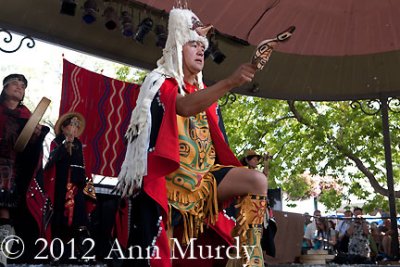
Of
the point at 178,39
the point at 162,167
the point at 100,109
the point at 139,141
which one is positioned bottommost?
the point at 162,167

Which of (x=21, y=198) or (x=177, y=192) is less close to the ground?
(x=21, y=198)

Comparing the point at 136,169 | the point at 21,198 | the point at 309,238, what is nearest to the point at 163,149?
the point at 136,169

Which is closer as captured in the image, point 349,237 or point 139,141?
point 139,141

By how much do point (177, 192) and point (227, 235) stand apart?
45cm

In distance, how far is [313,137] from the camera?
14.5 m

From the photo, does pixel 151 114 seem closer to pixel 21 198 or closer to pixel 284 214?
pixel 21 198

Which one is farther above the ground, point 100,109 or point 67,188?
point 100,109

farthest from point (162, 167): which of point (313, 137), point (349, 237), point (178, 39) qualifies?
point (313, 137)

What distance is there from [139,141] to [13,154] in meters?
2.56

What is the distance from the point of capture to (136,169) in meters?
3.12

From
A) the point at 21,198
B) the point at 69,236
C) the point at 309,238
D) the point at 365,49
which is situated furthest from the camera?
the point at 309,238

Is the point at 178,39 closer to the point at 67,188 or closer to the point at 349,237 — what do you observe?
the point at 67,188

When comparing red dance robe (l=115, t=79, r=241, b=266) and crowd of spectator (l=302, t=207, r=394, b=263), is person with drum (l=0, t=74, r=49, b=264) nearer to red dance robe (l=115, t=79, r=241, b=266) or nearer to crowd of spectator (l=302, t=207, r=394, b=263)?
red dance robe (l=115, t=79, r=241, b=266)

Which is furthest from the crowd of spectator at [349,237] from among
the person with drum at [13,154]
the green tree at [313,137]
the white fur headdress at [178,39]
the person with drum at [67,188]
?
the white fur headdress at [178,39]
